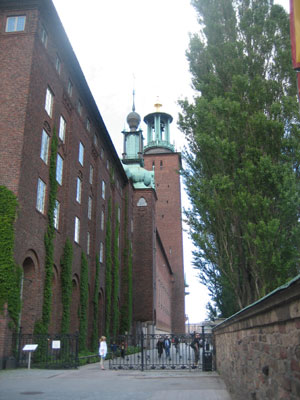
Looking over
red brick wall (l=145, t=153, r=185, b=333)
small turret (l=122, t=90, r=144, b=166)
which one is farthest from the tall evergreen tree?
red brick wall (l=145, t=153, r=185, b=333)

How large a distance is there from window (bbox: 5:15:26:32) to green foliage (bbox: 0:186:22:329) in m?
8.60

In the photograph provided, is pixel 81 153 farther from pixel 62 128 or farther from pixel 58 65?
pixel 58 65

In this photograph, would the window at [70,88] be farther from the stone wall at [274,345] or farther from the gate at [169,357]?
the stone wall at [274,345]

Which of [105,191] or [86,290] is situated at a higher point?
[105,191]

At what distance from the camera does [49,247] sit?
68.3 ft

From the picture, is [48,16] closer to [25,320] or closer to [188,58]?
[188,58]

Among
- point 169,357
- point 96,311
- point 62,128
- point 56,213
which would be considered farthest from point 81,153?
point 169,357

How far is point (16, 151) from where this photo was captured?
18.3 meters

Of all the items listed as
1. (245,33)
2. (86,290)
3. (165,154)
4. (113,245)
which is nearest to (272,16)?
(245,33)

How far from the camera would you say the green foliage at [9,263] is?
16.2m

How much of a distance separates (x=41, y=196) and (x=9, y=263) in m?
5.06

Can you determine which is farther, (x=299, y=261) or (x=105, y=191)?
(x=105, y=191)

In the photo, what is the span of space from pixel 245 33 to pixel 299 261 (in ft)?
33.1

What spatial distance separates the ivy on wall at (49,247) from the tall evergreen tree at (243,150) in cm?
747
